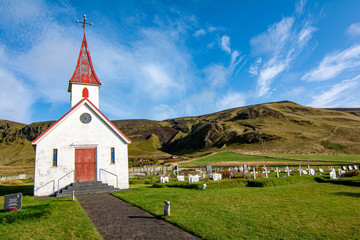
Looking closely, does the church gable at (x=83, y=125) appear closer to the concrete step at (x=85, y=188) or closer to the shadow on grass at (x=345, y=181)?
the concrete step at (x=85, y=188)

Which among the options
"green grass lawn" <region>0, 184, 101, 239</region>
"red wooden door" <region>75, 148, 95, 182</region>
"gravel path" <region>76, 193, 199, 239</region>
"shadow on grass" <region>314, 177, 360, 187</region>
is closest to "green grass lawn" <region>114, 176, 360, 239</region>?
"gravel path" <region>76, 193, 199, 239</region>

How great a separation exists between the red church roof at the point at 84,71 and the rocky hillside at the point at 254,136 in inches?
2657

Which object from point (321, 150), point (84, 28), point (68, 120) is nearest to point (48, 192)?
point (68, 120)

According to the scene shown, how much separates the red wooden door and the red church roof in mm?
7728

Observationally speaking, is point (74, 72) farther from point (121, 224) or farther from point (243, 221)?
point (243, 221)

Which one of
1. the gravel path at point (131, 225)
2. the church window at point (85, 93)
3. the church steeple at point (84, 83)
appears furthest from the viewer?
the church window at point (85, 93)

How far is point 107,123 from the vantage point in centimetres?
2122

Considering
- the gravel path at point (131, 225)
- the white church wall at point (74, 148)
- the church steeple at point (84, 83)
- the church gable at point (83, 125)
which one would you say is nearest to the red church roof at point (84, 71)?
the church steeple at point (84, 83)

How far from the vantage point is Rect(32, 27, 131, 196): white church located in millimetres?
18469

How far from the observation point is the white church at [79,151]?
1847 centimetres

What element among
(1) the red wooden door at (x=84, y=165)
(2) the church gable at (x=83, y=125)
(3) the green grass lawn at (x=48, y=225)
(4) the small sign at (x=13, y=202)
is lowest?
(3) the green grass lawn at (x=48, y=225)

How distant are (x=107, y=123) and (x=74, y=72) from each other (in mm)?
7179

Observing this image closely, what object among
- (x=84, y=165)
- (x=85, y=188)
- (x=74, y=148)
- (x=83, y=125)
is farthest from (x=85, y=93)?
(x=85, y=188)

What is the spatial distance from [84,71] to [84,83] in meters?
1.60
